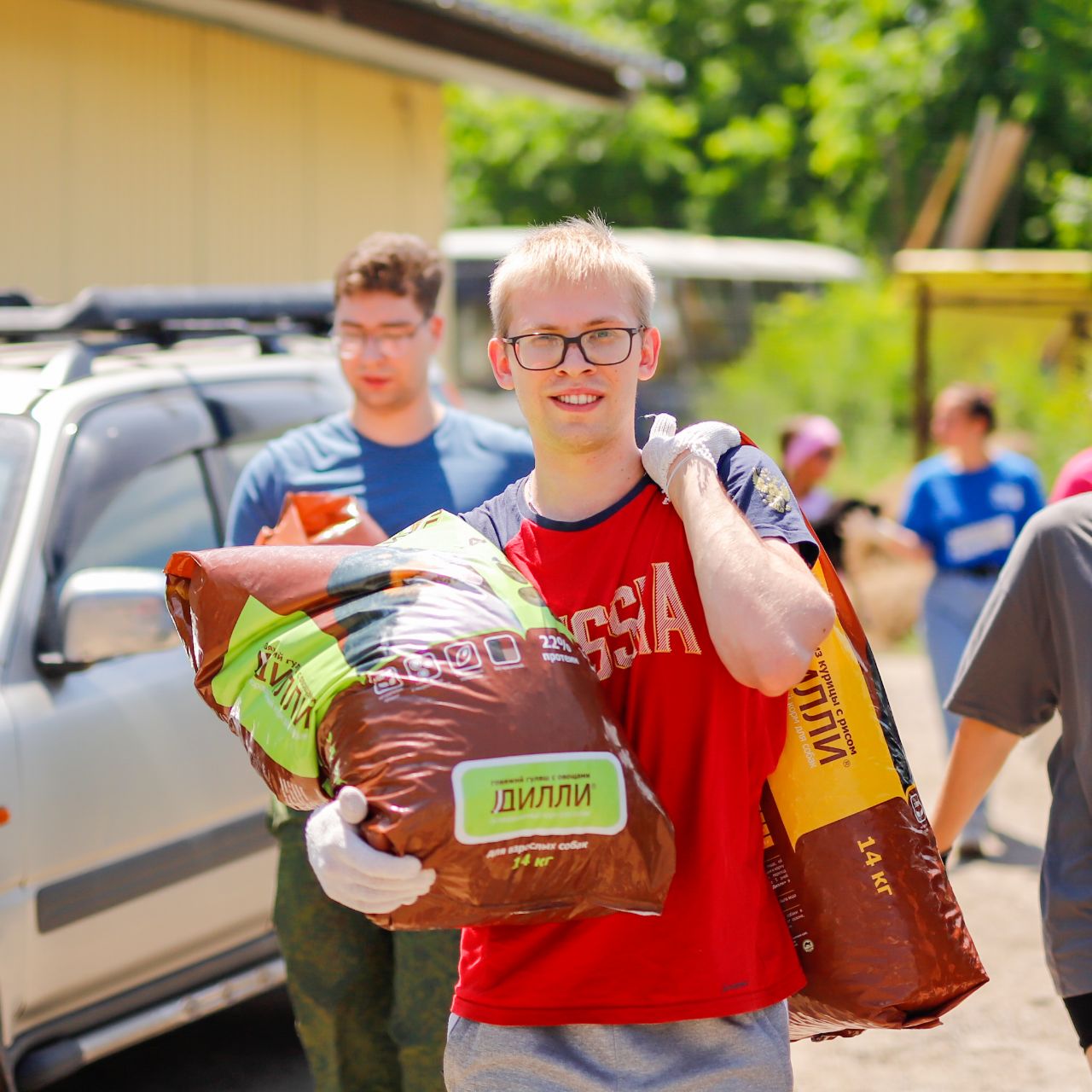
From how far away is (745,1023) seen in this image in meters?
2.15

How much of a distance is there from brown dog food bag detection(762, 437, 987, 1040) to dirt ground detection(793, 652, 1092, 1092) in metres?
2.29

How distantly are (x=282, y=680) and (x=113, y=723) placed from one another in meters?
1.83

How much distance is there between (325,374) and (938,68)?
12.3 meters

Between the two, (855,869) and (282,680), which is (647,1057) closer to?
(855,869)

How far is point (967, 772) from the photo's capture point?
2.88m

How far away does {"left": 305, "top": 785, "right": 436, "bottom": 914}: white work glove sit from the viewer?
1.94 m

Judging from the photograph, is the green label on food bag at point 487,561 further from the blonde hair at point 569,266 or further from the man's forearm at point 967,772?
the man's forearm at point 967,772

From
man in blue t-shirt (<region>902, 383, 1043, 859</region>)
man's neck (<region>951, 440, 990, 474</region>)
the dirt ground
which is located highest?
man's neck (<region>951, 440, 990, 474</region>)

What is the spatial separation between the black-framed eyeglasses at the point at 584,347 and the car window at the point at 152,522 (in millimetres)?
2101

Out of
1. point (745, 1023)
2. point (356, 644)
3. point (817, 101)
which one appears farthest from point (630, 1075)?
point (817, 101)

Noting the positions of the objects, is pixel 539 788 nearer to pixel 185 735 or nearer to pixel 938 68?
pixel 185 735

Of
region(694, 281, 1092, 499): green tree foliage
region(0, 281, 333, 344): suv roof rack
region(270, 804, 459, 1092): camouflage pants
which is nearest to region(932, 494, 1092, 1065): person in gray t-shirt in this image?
region(270, 804, 459, 1092): camouflage pants

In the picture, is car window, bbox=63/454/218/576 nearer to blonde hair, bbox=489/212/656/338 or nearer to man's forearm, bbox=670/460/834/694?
blonde hair, bbox=489/212/656/338

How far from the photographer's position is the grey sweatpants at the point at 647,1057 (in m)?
2.12
